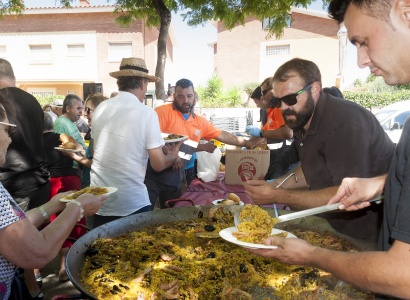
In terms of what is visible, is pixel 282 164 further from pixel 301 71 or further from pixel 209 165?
pixel 301 71

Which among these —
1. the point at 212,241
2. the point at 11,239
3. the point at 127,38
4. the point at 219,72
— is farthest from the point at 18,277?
the point at 219,72

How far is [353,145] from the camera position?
2.15 meters

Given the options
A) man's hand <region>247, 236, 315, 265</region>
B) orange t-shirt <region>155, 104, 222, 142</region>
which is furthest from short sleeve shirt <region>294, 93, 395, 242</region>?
orange t-shirt <region>155, 104, 222, 142</region>

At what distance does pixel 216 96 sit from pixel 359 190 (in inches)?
965

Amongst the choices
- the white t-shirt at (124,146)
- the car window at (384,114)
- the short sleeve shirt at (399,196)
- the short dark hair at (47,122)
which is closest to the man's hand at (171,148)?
the white t-shirt at (124,146)

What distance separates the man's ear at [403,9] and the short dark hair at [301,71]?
5.55ft

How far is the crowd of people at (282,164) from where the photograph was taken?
3.48ft

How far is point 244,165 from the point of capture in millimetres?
4172

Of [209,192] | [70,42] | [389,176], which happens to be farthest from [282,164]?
[70,42]

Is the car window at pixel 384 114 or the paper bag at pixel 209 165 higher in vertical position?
the car window at pixel 384 114

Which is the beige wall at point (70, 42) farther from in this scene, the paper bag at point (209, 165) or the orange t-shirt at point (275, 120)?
the paper bag at point (209, 165)

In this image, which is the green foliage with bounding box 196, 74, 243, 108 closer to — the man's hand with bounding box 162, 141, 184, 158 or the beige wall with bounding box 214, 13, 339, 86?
the beige wall with bounding box 214, 13, 339, 86

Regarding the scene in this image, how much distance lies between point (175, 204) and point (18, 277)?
176 cm

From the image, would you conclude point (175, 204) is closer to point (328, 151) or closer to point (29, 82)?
point (328, 151)
